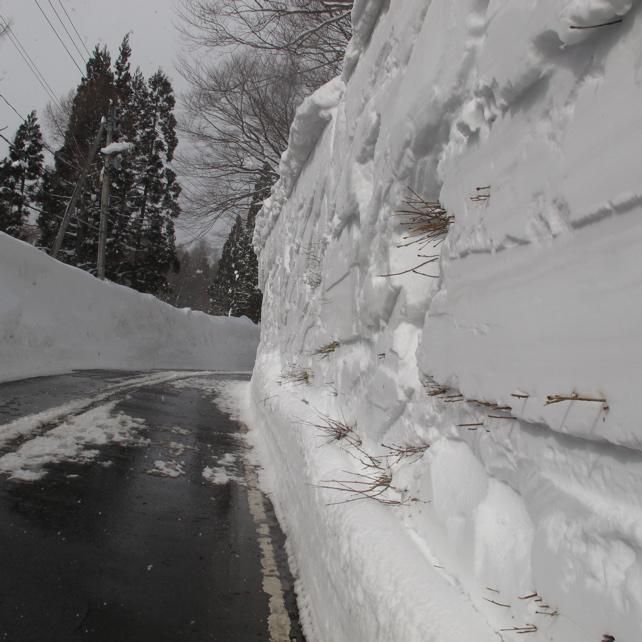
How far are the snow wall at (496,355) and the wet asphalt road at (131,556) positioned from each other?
38 cm

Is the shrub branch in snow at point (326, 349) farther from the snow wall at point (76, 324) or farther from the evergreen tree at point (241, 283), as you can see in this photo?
the evergreen tree at point (241, 283)

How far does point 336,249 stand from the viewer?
188 inches

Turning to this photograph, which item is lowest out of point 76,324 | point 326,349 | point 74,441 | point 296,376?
point 74,441

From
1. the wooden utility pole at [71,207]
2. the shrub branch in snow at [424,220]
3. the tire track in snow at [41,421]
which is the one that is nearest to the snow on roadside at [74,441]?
the tire track in snow at [41,421]

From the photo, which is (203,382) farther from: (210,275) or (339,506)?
(210,275)

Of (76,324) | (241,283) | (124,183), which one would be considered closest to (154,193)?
(124,183)

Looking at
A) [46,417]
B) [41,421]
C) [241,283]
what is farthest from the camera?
[241,283]

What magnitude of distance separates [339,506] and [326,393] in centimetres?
184

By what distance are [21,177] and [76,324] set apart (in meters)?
24.9

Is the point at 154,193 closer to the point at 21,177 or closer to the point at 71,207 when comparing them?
the point at 21,177

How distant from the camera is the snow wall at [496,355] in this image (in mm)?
1349

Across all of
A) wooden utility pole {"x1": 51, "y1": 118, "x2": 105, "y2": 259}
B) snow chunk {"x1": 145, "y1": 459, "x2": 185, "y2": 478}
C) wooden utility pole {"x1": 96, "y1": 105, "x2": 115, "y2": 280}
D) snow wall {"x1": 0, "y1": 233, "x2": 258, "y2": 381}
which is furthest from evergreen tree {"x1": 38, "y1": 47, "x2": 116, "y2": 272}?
snow chunk {"x1": 145, "y1": 459, "x2": 185, "y2": 478}

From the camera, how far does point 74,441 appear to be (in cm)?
489

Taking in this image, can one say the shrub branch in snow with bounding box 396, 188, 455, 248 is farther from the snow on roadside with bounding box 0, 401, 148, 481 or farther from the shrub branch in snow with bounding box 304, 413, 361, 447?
the snow on roadside with bounding box 0, 401, 148, 481
